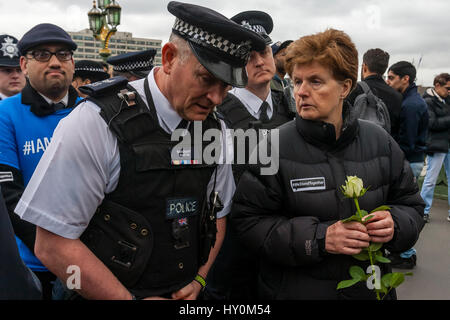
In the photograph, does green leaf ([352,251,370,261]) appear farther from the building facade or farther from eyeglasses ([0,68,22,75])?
the building facade

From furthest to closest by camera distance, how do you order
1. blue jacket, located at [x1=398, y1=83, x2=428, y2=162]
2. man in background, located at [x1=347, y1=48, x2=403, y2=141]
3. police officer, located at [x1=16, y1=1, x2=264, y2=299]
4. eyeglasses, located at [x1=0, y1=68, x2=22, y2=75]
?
blue jacket, located at [x1=398, y1=83, x2=428, y2=162]
man in background, located at [x1=347, y1=48, x2=403, y2=141]
eyeglasses, located at [x1=0, y1=68, x2=22, y2=75]
police officer, located at [x1=16, y1=1, x2=264, y2=299]

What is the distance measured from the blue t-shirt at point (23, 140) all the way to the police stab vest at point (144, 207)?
976mm

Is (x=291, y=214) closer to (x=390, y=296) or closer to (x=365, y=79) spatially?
(x=390, y=296)

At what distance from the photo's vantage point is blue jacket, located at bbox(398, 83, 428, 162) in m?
5.01

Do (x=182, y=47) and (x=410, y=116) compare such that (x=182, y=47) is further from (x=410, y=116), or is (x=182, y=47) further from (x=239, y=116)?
(x=410, y=116)

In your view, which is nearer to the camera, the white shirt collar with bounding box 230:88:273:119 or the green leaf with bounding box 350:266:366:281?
the green leaf with bounding box 350:266:366:281

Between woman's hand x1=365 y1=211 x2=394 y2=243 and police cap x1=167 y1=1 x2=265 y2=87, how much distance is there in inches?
33.9

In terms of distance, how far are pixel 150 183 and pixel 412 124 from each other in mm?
4431

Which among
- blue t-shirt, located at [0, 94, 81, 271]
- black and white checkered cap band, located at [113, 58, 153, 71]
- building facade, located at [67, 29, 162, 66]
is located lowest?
blue t-shirt, located at [0, 94, 81, 271]

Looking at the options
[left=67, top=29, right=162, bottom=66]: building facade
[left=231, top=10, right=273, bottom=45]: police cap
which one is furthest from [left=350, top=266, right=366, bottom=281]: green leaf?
[left=67, top=29, right=162, bottom=66]: building facade

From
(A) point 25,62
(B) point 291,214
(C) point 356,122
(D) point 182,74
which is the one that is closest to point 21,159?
(A) point 25,62

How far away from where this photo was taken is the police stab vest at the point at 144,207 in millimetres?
1514

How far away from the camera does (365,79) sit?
469cm

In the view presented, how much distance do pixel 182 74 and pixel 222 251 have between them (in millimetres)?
1494
